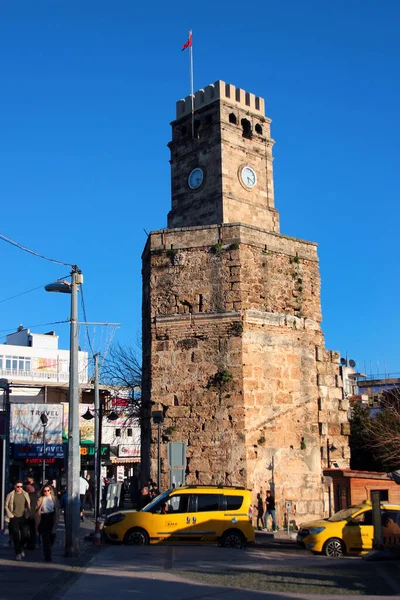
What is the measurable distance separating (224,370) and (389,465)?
15.1m

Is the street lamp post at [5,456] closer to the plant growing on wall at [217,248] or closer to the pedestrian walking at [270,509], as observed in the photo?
the pedestrian walking at [270,509]

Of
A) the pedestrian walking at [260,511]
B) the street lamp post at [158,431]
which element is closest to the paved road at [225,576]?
the pedestrian walking at [260,511]

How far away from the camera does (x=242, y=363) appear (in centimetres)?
1880

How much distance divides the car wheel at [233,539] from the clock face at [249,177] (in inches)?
534

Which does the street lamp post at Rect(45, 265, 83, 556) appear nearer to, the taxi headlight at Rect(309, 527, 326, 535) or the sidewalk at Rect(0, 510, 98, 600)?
the sidewalk at Rect(0, 510, 98, 600)

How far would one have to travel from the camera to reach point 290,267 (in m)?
20.5

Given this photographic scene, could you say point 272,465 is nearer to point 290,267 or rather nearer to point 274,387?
point 274,387

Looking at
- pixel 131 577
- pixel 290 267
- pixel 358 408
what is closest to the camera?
pixel 131 577

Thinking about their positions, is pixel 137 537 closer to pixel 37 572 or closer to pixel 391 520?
pixel 37 572

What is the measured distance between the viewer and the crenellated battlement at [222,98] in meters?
25.2

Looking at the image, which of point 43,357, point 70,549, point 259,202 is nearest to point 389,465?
point 259,202

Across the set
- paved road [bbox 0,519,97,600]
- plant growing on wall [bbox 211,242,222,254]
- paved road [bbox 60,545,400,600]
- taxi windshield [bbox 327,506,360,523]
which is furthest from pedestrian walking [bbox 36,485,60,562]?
plant growing on wall [bbox 211,242,222,254]

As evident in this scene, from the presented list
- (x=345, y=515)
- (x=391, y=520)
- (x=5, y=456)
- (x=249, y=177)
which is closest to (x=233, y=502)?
(x=345, y=515)

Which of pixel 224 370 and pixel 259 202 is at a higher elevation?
pixel 259 202
